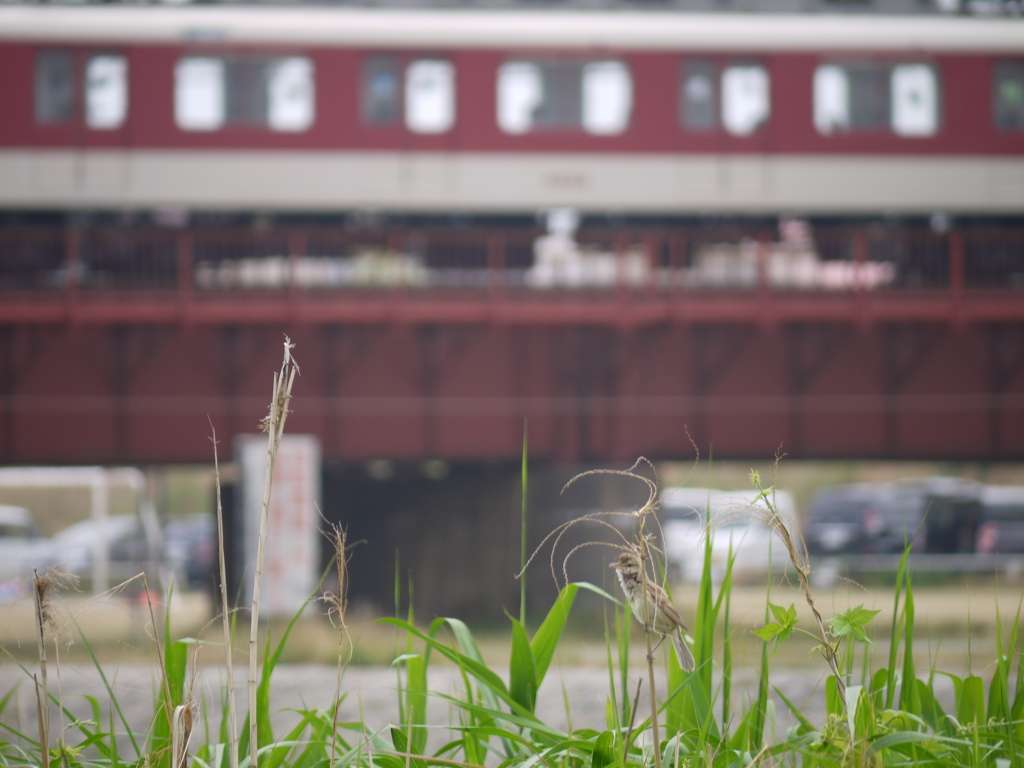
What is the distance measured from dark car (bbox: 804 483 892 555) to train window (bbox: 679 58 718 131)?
10.1m

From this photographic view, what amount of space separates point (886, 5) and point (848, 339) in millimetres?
4890

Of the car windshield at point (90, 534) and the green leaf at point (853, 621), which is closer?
the green leaf at point (853, 621)

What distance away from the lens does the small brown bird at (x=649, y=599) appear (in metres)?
1.33

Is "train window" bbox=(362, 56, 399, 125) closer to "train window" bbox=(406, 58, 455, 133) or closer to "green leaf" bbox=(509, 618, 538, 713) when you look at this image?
"train window" bbox=(406, 58, 455, 133)

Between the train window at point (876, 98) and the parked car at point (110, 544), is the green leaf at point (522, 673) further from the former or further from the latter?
the parked car at point (110, 544)

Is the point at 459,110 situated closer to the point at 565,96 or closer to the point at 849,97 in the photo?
the point at 565,96

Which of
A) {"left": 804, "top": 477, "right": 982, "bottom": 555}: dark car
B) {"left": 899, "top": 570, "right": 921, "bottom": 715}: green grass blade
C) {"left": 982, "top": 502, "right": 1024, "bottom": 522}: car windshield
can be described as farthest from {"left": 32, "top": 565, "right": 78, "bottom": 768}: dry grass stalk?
{"left": 982, "top": 502, "right": 1024, "bottom": 522}: car windshield

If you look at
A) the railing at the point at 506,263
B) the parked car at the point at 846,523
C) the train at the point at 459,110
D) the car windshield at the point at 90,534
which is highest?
the train at the point at 459,110

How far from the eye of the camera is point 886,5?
1172cm

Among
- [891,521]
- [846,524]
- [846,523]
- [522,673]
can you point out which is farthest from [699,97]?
[846,523]

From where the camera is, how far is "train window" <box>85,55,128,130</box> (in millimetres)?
10742

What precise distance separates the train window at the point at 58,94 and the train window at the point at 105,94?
0.22 meters

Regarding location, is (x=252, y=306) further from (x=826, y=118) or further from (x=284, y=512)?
(x=826, y=118)

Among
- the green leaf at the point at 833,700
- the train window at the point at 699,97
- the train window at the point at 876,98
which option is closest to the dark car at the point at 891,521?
the train window at the point at 876,98
